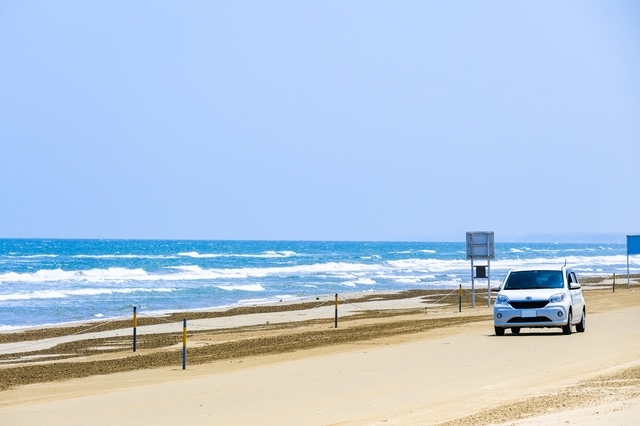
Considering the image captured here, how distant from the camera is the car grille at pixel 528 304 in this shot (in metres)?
22.6

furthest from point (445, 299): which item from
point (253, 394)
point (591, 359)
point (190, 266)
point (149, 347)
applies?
point (190, 266)

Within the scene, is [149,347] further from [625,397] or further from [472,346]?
[625,397]

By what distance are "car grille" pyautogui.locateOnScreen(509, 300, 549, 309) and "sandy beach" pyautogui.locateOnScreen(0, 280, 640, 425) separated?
0.74 m

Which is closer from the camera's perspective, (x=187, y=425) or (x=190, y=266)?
(x=187, y=425)

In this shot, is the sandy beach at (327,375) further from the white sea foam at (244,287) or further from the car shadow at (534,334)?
the white sea foam at (244,287)

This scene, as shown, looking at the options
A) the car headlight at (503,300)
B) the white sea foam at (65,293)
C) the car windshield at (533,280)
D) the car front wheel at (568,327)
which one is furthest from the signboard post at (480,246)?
the white sea foam at (65,293)

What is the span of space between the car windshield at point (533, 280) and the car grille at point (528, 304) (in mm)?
843

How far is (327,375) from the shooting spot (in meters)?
16.2

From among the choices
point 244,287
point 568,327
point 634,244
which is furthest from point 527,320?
point 244,287

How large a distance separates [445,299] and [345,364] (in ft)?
95.7

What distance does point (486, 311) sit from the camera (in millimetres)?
34781

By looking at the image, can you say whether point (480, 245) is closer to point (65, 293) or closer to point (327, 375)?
point (327, 375)

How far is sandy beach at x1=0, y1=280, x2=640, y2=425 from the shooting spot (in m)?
12.0

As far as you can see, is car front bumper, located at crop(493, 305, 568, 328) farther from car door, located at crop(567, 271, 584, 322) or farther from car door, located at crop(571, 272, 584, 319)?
car door, located at crop(571, 272, 584, 319)
